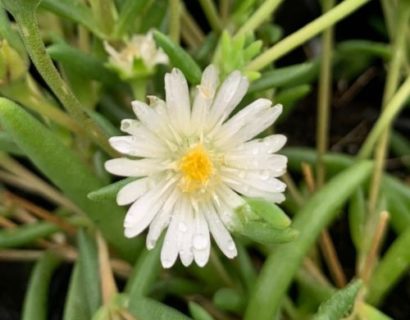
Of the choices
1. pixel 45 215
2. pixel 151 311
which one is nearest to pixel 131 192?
pixel 151 311

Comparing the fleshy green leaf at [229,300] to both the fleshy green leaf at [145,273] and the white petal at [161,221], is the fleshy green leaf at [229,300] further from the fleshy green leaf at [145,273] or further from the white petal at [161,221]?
the white petal at [161,221]

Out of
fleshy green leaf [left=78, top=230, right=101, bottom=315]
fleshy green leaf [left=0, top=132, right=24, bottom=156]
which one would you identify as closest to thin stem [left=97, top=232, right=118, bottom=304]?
fleshy green leaf [left=78, top=230, right=101, bottom=315]

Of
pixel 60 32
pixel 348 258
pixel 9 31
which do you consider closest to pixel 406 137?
pixel 348 258

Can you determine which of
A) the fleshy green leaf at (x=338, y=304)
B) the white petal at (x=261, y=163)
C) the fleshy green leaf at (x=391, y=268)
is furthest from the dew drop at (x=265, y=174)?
the fleshy green leaf at (x=391, y=268)

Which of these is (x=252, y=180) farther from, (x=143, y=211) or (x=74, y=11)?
(x=74, y=11)

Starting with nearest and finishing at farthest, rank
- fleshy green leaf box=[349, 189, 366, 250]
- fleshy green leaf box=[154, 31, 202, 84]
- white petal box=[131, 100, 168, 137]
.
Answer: white petal box=[131, 100, 168, 137]
fleshy green leaf box=[154, 31, 202, 84]
fleshy green leaf box=[349, 189, 366, 250]

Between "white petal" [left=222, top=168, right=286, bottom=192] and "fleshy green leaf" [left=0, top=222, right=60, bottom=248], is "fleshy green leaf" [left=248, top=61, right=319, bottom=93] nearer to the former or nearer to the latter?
"white petal" [left=222, top=168, right=286, bottom=192]
